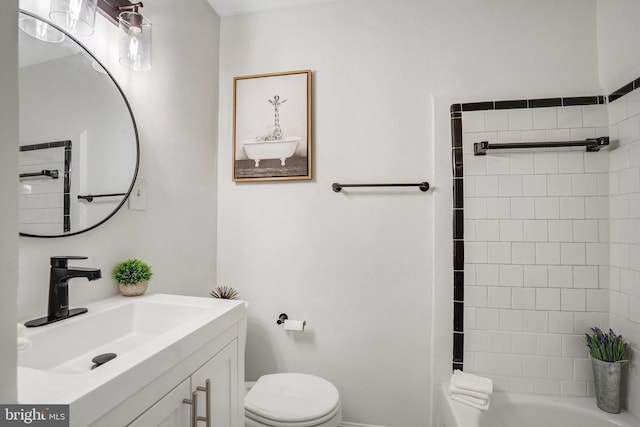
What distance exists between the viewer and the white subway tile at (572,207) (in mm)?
1530

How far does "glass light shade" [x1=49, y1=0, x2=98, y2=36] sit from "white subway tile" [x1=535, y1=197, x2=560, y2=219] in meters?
2.00

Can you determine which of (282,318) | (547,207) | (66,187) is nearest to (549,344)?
(547,207)

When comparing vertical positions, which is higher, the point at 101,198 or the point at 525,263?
the point at 101,198

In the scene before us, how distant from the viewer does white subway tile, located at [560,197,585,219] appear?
1530mm

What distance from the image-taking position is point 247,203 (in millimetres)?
1938

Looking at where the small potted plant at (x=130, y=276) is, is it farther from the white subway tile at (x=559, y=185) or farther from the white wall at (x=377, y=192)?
the white subway tile at (x=559, y=185)

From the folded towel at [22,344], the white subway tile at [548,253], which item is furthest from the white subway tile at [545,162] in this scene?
the folded towel at [22,344]

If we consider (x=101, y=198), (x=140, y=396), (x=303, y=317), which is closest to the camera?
(x=140, y=396)

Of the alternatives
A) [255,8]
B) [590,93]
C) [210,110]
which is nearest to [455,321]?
[590,93]

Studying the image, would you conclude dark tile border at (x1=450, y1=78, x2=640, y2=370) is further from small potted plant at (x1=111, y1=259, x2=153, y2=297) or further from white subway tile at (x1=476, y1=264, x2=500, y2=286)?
small potted plant at (x1=111, y1=259, x2=153, y2=297)

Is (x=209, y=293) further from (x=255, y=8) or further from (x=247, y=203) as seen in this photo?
(x=255, y=8)

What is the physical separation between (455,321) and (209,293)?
138 centimetres

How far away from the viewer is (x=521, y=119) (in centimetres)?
160

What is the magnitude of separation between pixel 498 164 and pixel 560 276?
62cm
